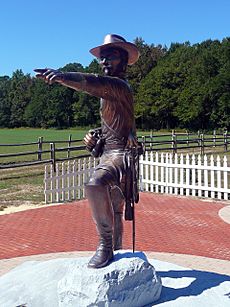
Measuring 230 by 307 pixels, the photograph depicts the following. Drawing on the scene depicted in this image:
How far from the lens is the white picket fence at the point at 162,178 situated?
41.0ft

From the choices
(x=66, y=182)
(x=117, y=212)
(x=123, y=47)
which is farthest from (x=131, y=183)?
(x=66, y=182)

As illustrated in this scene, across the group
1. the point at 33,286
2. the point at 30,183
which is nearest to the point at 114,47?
the point at 33,286

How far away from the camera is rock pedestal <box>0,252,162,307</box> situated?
14.6 ft

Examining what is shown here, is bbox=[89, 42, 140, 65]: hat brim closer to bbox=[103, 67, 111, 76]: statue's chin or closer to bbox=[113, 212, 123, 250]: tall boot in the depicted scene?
bbox=[103, 67, 111, 76]: statue's chin

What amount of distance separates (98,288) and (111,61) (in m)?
2.19

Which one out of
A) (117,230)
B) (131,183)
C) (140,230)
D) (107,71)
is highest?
(107,71)

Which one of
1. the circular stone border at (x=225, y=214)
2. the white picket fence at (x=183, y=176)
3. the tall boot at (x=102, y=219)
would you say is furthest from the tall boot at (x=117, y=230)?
the white picket fence at (x=183, y=176)

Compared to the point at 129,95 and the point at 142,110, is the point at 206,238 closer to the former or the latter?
the point at 129,95

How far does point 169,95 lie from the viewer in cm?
6956

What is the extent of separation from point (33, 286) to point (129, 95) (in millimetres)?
2279

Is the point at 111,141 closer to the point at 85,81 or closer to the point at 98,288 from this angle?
the point at 85,81

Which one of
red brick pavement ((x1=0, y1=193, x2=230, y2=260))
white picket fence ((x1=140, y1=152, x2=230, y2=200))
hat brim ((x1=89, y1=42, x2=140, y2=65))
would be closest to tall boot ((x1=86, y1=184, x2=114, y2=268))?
hat brim ((x1=89, y1=42, x2=140, y2=65))

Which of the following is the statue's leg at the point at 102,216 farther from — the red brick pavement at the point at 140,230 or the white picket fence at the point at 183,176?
the white picket fence at the point at 183,176

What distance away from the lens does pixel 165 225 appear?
940 centimetres
